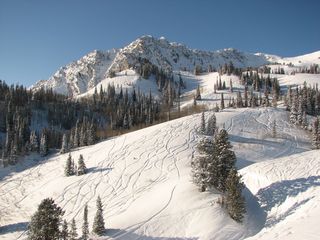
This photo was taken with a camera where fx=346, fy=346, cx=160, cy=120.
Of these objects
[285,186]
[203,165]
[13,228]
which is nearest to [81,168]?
[13,228]

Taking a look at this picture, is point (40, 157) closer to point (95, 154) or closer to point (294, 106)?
point (95, 154)

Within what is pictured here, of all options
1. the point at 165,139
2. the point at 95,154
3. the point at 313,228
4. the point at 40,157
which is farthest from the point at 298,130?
the point at 313,228

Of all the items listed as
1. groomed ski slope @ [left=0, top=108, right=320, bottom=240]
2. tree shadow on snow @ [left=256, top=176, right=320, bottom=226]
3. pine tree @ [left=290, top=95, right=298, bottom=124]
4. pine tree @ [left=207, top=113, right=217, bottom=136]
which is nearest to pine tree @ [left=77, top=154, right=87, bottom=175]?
groomed ski slope @ [left=0, top=108, right=320, bottom=240]

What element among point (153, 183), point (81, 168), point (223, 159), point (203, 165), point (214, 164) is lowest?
point (153, 183)

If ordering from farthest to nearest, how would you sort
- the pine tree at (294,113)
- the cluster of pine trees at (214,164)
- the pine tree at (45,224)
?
the pine tree at (294,113) < the cluster of pine trees at (214,164) < the pine tree at (45,224)

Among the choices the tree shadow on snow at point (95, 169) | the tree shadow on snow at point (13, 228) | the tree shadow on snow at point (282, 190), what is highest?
the tree shadow on snow at point (282, 190)

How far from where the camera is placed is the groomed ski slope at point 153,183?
44.3 m

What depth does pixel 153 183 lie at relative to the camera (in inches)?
2618

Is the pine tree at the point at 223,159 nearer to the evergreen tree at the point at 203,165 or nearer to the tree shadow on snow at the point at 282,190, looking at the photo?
the evergreen tree at the point at 203,165

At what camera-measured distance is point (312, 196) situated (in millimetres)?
38375

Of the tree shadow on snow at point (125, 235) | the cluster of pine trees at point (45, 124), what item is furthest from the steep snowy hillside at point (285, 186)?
the cluster of pine trees at point (45, 124)

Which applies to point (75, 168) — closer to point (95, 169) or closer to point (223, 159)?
point (95, 169)

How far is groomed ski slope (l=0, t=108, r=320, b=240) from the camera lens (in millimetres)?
44344

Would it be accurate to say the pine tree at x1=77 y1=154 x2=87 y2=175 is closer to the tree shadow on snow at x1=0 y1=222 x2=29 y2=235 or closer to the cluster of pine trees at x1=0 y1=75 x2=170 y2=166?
the tree shadow on snow at x1=0 y1=222 x2=29 y2=235
